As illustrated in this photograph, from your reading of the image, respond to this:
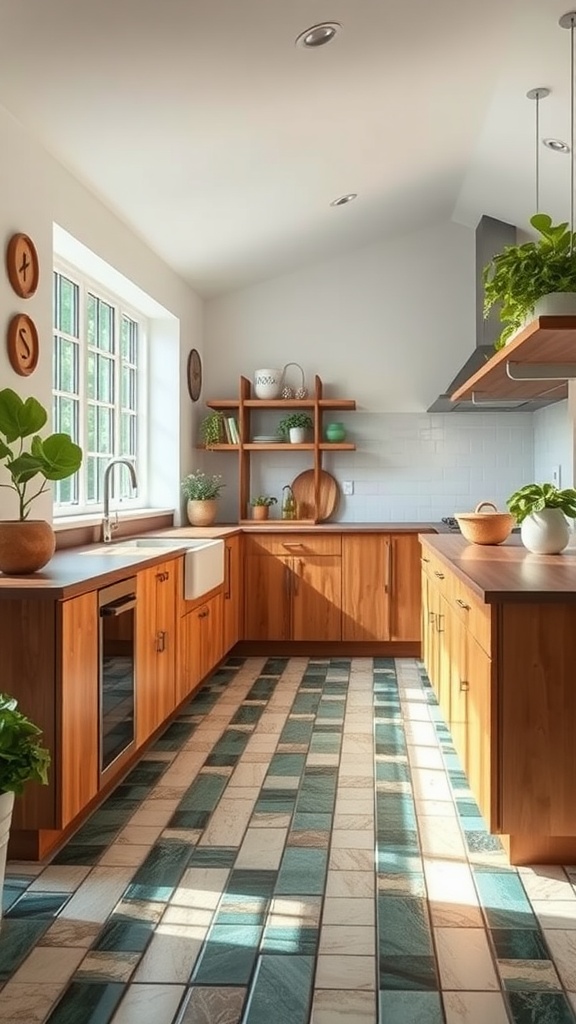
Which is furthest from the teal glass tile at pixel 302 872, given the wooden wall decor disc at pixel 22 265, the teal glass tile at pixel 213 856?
the wooden wall decor disc at pixel 22 265

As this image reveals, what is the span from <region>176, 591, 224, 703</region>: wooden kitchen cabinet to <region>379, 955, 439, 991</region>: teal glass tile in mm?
2245

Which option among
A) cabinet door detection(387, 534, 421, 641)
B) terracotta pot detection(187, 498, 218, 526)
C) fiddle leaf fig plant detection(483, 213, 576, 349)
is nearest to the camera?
fiddle leaf fig plant detection(483, 213, 576, 349)

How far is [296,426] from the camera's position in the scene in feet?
21.3

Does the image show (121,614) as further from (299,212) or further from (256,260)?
(256,260)

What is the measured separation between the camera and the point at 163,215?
488 centimetres

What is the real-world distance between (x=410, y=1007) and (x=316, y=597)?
4117 millimetres

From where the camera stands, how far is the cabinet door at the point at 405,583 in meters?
5.93

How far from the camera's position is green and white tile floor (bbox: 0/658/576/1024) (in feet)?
6.39

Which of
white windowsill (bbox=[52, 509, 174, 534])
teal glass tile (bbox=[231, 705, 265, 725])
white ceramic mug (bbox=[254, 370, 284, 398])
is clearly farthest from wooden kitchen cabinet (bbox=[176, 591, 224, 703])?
white ceramic mug (bbox=[254, 370, 284, 398])

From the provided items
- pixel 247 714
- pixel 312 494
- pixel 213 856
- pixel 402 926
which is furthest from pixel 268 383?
pixel 402 926

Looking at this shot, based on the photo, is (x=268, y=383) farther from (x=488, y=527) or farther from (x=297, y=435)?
(x=488, y=527)

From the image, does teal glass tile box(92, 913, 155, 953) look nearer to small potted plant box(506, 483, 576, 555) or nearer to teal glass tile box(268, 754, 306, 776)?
teal glass tile box(268, 754, 306, 776)

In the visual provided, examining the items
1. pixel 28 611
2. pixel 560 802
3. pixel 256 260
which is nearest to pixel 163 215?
pixel 256 260

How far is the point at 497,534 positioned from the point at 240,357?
320 centimetres
